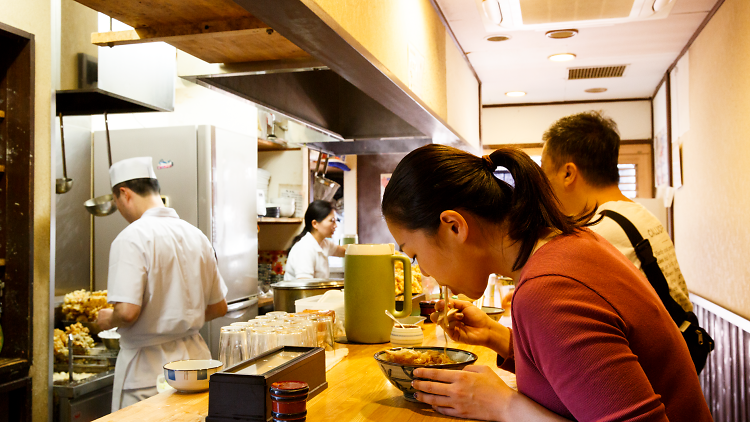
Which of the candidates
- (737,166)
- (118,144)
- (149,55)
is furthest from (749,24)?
(118,144)

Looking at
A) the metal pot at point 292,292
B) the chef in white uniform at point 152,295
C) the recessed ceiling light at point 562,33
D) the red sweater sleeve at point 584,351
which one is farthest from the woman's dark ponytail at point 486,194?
the recessed ceiling light at point 562,33

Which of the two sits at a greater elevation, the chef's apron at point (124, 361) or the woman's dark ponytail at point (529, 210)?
the woman's dark ponytail at point (529, 210)

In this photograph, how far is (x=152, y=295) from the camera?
3.03 meters

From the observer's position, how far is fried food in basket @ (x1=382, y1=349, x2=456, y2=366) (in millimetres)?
1374

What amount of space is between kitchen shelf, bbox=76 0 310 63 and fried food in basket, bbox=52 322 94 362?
1.93 metres

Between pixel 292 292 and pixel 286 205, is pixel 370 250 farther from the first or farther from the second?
pixel 286 205

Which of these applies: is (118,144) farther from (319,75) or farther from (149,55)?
(319,75)

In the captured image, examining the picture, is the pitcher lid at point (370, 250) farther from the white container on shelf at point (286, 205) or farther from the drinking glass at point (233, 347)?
the white container on shelf at point (286, 205)

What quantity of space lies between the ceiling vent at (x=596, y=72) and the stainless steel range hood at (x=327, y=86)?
6.46 ft

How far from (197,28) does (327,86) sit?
3.70ft

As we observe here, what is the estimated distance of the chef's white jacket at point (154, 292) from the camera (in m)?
2.98

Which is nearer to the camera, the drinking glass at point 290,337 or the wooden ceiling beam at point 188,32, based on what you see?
the drinking glass at point 290,337

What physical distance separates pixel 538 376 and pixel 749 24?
2.76m

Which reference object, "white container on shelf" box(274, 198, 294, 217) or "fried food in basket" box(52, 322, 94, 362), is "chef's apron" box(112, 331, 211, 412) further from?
"white container on shelf" box(274, 198, 294, 217)
